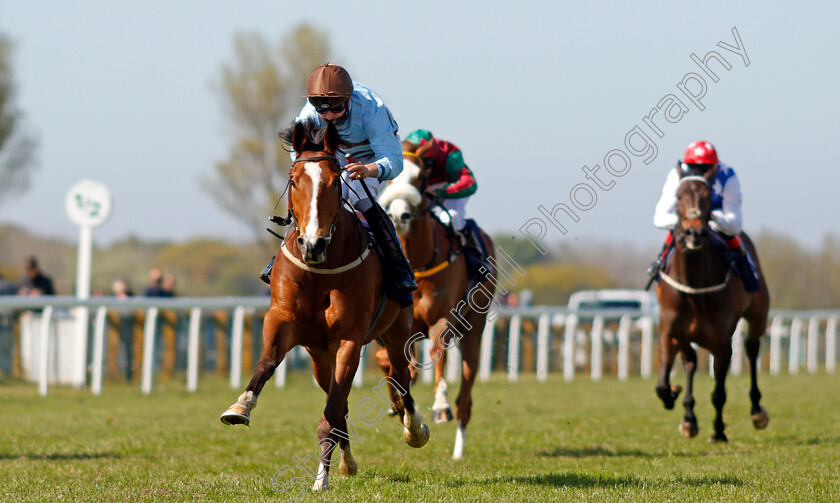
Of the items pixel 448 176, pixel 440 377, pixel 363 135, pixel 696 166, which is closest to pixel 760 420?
pixel 696 166

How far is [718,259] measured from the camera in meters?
Answer: 8.59

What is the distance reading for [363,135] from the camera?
6105 mm

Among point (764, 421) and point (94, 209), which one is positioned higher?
point (94, 209)

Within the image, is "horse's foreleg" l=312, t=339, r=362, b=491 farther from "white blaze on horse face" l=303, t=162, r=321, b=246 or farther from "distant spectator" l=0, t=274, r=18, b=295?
"distant spectator" l=0, t=274, r=18, b=295

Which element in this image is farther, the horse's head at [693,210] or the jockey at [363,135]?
the horse's head at [693,210]

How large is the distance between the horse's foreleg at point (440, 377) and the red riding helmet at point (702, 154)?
8.40 feet

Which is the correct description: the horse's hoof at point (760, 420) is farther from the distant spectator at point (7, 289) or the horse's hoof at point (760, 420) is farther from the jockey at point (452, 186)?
the distant spectator at point (7, 289)

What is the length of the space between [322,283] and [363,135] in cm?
106

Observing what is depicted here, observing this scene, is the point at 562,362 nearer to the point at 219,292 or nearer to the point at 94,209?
the point at 94,209

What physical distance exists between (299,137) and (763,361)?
19.2 m

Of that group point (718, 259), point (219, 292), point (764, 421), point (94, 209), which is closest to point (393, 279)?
point (718, 259)

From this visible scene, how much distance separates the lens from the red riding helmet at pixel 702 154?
871cm

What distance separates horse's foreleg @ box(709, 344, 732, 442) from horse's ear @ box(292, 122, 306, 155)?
14.8 ft

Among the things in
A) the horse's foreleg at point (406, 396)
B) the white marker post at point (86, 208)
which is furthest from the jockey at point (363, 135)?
the white marker post at point (86, 208)
